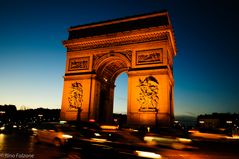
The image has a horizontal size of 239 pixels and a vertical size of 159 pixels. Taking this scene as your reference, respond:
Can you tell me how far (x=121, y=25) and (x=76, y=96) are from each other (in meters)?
9.17

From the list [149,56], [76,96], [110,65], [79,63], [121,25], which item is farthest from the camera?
[110,65]

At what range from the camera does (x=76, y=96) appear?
81.7 ft

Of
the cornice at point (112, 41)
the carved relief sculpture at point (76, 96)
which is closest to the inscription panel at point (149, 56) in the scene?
the cornice at point (112, 41)

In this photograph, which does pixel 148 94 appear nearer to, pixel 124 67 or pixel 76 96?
pixel 124 67

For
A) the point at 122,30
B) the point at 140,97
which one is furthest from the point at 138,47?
the point at 140,97

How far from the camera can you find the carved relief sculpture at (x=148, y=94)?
2122 cm

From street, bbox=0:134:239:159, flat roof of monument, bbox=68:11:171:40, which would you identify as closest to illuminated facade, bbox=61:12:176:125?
flat roof of monument, bbox=68:11:171:40

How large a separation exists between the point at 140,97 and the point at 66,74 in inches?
370

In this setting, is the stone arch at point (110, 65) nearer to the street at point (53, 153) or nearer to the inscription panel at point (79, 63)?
the inscription panel at point (79, 63)

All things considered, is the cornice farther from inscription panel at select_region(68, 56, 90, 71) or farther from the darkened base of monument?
the darkened base of monument

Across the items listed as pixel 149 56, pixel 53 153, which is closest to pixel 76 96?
pixel 149 56

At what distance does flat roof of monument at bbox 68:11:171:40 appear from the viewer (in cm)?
2389

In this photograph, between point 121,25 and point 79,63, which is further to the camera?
point 79,63

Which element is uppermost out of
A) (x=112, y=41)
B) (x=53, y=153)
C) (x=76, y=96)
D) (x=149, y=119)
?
(x=112, y=41)
